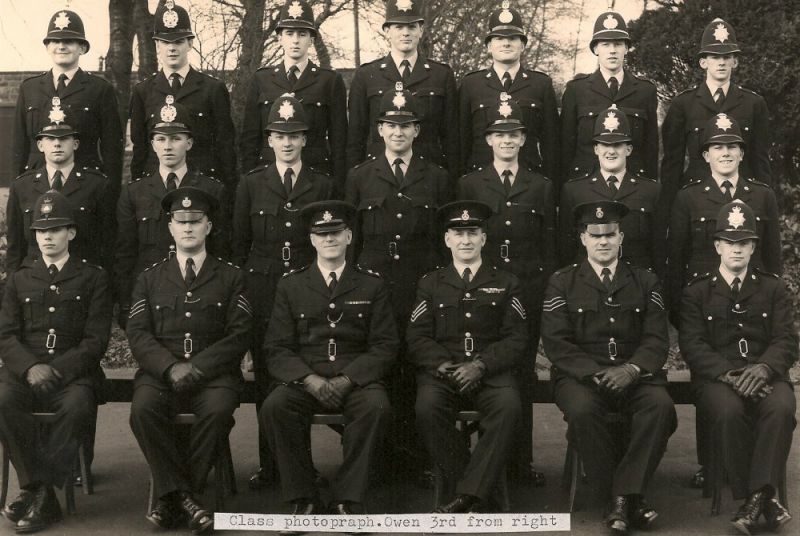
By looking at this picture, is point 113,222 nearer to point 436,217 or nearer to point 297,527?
point 436,217

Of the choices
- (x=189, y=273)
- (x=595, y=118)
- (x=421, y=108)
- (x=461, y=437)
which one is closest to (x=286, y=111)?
(x=421, y=108)

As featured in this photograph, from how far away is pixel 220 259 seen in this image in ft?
18.7

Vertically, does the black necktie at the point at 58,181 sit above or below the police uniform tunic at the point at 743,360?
above

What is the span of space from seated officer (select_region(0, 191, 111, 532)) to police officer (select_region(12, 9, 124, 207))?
0.62 metres

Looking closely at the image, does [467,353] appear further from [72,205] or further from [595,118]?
[72,205]

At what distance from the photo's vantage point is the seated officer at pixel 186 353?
509cm

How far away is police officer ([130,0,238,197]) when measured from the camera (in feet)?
20.3

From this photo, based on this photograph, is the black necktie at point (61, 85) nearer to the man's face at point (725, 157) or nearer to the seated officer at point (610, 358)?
the seated officer at point (610, 358)

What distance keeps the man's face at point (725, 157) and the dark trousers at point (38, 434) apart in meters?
3.73

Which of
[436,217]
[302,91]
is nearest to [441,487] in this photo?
[436,217]

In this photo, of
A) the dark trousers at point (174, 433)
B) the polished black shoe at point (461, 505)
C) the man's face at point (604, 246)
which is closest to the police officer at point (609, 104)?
the man's face at point (604, 246)

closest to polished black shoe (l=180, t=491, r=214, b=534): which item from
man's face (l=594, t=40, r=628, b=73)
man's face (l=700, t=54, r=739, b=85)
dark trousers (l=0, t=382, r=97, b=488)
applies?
dark trousers (l=0, t=382, r=97, b=488)

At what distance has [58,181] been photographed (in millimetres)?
6004

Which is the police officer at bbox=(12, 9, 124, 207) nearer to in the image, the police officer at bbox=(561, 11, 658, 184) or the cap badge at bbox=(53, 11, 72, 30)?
the cap badge at bbox=(53, 11, 72, 30)
